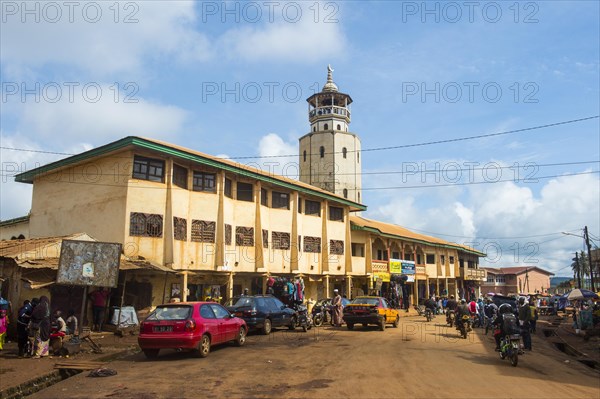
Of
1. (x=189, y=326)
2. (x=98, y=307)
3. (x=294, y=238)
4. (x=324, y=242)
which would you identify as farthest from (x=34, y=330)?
(x=324, y=242)

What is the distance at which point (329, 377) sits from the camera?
30.8 ft

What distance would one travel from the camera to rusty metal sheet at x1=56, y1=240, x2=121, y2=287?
1400 centimetres

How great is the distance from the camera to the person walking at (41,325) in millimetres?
12141

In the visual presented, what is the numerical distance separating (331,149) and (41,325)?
4820 centimetres

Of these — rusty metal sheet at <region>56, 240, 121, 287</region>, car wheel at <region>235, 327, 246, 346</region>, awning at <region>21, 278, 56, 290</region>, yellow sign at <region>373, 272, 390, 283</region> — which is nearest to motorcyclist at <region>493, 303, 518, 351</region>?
car wheel at <region>235, 327, 246, 346</region>

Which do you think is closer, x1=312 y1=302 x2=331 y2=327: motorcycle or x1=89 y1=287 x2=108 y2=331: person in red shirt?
x1=89 y1=287 x2=108 y2=331: person in red shirt

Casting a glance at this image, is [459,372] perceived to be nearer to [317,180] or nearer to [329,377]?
[329,377]

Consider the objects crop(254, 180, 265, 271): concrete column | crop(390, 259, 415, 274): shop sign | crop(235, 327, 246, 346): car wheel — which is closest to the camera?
crop(235, 327, 246, 346): car wheel

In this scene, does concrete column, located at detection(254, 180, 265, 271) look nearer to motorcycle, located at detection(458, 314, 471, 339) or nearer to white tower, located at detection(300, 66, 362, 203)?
motorcycle, located at detection(458, 314, 471, 339)

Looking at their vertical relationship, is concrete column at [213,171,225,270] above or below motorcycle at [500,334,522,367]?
above

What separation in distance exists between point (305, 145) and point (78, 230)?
41.1 metres

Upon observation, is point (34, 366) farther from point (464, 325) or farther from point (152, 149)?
point (464, 325)

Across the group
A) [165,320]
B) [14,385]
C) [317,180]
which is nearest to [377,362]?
[165,320]

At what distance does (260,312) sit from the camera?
17.2m
